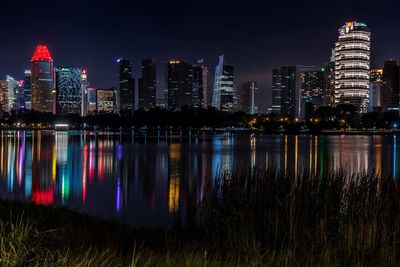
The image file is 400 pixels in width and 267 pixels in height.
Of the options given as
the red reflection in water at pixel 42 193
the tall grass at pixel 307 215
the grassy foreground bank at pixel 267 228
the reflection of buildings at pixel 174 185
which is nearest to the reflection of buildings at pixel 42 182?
the red reflection in water at pixel 42 193

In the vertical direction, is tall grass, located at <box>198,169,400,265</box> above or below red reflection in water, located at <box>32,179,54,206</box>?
above

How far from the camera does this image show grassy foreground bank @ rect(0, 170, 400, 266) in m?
10.3

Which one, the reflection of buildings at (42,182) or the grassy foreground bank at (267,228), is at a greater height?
the grassy foreground bank at (267,228)

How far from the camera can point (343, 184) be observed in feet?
46.0

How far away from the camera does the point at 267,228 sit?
1298 cm

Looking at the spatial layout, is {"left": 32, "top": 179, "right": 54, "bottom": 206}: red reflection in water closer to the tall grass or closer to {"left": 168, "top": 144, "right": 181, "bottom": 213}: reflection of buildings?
{"left": 168, "top": 144, "right": 181, "bottom": 213}: reflection of buildings

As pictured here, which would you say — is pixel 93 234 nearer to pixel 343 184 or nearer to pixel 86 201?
pixel 343 184

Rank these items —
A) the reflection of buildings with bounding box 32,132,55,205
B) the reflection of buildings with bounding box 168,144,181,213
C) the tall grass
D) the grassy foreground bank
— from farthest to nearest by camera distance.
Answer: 1. the reflection of buildings with bounding box 32,132,55,205
2. the reflection of buildings with bounding box 168,144,181,213
3. the tall grass
4. the grassy foreground bank

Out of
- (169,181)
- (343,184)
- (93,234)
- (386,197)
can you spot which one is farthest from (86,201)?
(386,197)

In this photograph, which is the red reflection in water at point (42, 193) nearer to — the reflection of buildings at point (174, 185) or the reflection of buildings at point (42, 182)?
the reflection of buildings at point (42, 182)

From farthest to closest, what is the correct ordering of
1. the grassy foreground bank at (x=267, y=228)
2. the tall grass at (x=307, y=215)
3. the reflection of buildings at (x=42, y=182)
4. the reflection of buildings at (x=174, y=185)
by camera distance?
the reflection of buildings at (x=42, y=182) < the reflection of buildings at (x=174, y=185) < the tall grass at (x=307, y=215) < the grassy foreground bank at (x=267, y=228)

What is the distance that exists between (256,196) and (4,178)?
26912 mm

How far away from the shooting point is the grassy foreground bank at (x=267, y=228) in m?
10.3

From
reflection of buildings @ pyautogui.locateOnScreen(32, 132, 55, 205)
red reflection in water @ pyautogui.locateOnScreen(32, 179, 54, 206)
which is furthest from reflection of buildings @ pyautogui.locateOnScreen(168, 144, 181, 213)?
red reflection in water @ pyautogui.locateOnScreen(32, 179, 54, 206)
